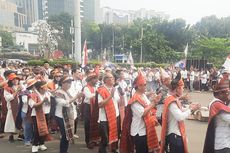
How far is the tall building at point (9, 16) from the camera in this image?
117688mm

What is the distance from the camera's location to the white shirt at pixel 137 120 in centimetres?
503

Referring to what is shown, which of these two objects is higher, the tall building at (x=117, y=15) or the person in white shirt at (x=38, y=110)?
the tall building at (x=117, y=15)

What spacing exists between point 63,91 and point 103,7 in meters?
129

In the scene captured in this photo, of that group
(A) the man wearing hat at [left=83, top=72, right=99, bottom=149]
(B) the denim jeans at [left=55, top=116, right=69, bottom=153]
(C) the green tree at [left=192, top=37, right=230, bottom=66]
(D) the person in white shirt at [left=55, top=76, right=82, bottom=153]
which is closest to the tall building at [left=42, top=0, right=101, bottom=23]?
(C) the green tree at [left=192, top=37, right=230, bottom=66]

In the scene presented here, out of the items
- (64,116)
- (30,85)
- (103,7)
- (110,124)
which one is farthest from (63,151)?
(103,7)

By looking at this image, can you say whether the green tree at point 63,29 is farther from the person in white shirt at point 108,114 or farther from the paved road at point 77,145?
the person in white shirt at point 108,114

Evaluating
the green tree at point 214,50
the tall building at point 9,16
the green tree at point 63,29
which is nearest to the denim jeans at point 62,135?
the green tree at point 214,50

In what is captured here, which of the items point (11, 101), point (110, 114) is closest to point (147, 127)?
point (110, 114)

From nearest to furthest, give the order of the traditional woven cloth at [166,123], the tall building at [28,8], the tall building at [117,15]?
the traditional woven cloth at [166,123] < the tall building at [117,15] < the tall building at [28,8]

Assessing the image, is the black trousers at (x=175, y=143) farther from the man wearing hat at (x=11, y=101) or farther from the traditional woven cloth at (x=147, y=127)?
the man wearing hat at (x=11, y=101)

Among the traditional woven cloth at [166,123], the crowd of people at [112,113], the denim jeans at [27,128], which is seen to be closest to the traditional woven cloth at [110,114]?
the crowd of people at [112,113]

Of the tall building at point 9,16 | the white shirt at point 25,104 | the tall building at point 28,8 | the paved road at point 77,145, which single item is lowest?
the paved road at point 77,145

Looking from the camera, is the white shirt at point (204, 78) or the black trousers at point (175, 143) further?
the white shirt at point (204, 78)

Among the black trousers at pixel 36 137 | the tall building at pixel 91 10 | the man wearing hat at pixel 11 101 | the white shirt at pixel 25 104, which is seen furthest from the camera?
the tall building at pixel 91 10
